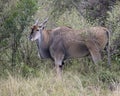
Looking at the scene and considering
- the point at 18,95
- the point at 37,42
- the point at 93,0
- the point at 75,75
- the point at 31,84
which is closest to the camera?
the point at 18,95

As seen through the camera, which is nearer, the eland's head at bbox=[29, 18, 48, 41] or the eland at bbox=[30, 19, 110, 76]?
the eland at bbox=[30, 19, 110, 76]

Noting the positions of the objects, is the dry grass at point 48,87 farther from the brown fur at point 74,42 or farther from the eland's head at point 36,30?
the eland's head at point 36,30

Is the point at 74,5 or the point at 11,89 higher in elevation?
the point at 74,5

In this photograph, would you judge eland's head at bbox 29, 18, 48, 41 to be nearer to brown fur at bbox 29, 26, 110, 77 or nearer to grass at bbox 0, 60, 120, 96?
brown fur at bbox 29, 26, 110, 77

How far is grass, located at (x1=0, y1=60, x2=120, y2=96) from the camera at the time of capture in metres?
6.64

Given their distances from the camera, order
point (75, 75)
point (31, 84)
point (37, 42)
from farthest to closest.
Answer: point (37, 42) → point (75, 75) → point (31, 84)

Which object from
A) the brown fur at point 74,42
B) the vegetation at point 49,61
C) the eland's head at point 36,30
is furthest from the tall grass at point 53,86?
the eland's head at point 36,30

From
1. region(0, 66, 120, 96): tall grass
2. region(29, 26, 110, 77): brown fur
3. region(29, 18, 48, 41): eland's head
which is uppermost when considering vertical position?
region(29, 18, 48, 41): eland's head

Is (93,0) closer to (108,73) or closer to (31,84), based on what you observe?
(108,73)

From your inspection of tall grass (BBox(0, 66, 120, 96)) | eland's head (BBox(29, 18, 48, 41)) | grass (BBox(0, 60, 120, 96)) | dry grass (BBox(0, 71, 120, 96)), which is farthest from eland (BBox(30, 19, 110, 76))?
dry grass (BBox(0, 71, 120, 96))

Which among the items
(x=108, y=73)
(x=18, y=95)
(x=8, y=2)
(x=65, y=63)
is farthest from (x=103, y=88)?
(x=8, y=2)

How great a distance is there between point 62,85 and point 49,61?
6.81 feet

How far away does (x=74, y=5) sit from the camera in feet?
33.3

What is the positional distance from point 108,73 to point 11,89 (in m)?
1.83
